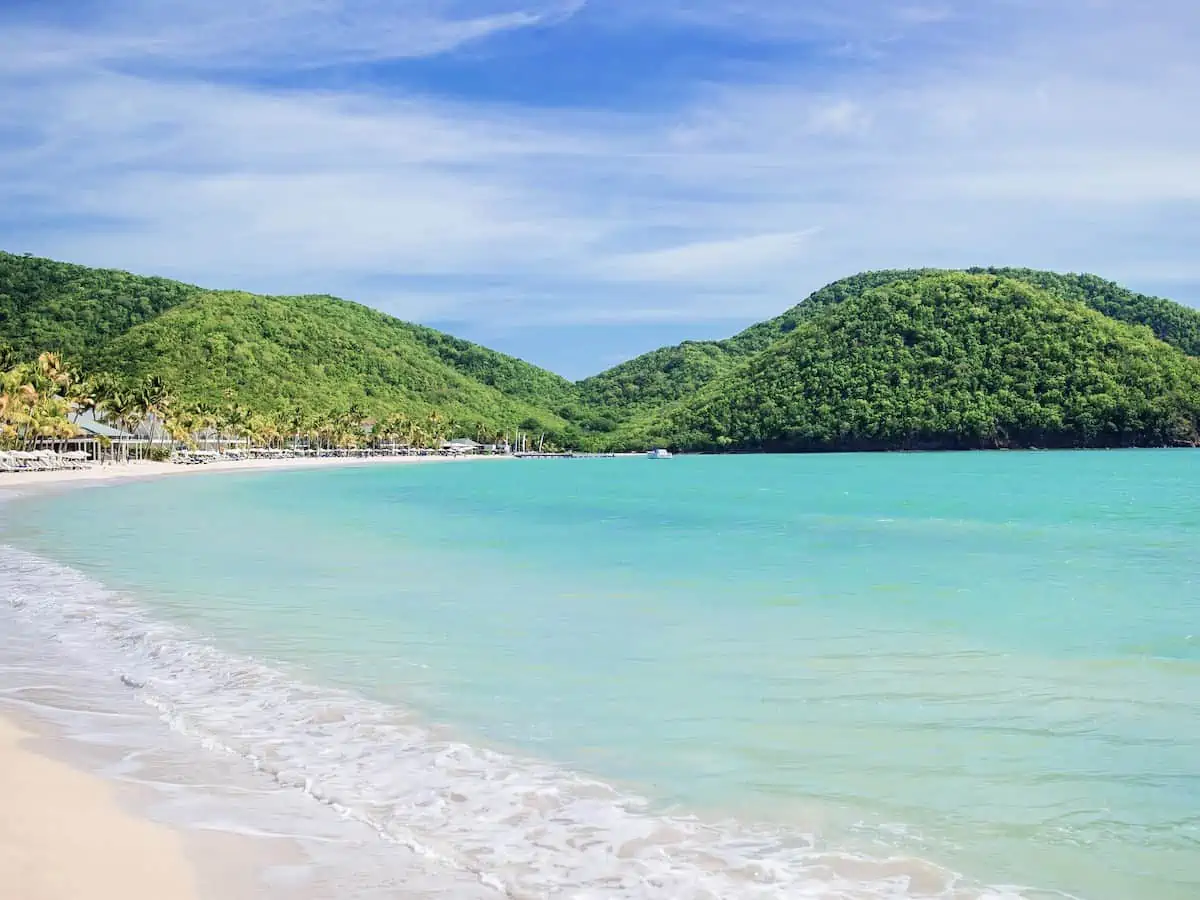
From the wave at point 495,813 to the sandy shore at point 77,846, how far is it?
3.04 feet

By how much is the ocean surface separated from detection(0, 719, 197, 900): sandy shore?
36.3 inches

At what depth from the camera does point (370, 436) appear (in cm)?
13338

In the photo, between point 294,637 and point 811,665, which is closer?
point 811,665

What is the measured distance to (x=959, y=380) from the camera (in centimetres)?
12756

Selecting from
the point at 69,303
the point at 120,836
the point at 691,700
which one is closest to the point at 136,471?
the point at 691,700

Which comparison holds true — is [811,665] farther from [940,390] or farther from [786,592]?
[940,390]

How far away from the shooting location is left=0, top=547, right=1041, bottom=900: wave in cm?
453

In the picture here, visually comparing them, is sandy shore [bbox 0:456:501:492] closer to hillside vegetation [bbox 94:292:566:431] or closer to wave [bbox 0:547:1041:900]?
hillside vegetation [bbox 94:292:566:431]

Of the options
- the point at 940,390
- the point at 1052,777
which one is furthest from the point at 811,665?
the point at 940,390

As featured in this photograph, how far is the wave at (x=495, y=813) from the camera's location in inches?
178

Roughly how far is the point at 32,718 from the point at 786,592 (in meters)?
10.3

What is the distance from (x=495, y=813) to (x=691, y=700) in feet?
10.1

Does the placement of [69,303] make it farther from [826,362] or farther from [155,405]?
[826,362]

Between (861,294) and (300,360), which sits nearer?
(300,360)
